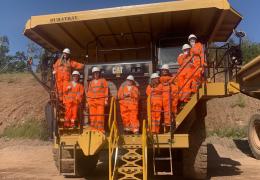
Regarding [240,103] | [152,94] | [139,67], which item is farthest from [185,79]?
[240,103]

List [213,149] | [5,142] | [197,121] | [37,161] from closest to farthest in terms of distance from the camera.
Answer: [197,121], [37,161], [213,149], [5,142]

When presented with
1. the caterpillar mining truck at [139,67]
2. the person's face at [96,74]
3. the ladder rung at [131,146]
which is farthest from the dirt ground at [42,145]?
the person's face at [96,74]

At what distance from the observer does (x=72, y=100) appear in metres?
7.62

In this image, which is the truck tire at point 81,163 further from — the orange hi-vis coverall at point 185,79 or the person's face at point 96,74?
the orange hi-vis coverall at point 185,79

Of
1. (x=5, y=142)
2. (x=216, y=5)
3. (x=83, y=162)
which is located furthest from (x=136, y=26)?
(x=5, y=142)

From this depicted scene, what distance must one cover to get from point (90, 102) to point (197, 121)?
83.7 inches

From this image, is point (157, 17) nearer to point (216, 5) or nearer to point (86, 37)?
point (216, 5)

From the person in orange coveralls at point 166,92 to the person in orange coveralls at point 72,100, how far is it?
5.52ft

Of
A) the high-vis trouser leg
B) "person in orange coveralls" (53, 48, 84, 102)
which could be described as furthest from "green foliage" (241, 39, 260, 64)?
the high-vis trouser leg

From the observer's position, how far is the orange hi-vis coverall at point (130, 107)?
733 cm

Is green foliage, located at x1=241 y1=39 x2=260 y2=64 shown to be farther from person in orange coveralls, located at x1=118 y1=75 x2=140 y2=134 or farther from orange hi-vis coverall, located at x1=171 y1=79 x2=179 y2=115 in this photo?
person in orange coveralls, located at x1=118 y1=75 x2=140 y2=134

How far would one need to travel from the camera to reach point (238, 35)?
23.4 ft

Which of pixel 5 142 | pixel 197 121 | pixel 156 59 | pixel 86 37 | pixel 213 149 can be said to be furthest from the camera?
pixel 5 142

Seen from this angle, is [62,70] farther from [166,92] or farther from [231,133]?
[231,133]
